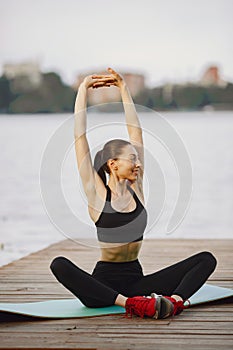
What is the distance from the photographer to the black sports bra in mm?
3254

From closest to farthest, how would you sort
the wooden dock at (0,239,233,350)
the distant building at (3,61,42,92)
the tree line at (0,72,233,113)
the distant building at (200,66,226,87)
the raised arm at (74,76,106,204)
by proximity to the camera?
1. the wooden dock at (0,239,233,350)
2. the raised arm at (74,76,106,204)
3. the tree line at (0,72,233,113)
4. the distant building at (200,66,226,87)
5. the distant building at (3,61,42,92)

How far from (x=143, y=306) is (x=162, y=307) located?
0.08 m

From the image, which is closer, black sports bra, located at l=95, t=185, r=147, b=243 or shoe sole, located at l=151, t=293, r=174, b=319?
shoe sole, located at l=151, t=293, r=174, b=319

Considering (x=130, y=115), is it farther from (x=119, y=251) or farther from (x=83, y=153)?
(x=119, y=251)

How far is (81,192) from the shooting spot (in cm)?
348

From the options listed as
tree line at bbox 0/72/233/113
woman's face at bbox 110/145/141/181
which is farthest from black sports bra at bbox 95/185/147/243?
tree line at bbox 0/72/233/113

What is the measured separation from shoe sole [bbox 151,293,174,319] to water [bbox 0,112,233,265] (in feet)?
1.82

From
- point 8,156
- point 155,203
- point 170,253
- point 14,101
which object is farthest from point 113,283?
point 14,101

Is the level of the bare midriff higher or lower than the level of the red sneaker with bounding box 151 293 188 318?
higher

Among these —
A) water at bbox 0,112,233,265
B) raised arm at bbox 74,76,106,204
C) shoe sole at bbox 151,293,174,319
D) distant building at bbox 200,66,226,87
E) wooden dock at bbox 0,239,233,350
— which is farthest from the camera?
distant building at bbox 200,66,226,87

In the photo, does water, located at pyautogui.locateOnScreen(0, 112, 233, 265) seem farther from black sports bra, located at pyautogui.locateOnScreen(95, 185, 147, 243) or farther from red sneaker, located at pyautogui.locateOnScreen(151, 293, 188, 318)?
red sneaker, located at pyautogui.locateOnScreen(151, 293, 188, 318)

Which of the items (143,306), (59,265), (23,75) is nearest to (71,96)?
(23,75)

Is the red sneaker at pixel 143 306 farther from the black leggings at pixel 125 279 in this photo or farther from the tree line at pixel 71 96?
the tree line at pixel 71 96

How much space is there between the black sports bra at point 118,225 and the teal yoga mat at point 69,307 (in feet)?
0.96
